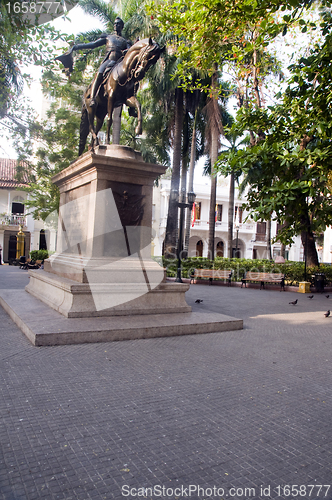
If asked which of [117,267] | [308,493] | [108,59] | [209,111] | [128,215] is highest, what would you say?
[209,111]

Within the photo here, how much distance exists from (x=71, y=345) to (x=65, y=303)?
1499mm

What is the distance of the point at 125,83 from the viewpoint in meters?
8.05

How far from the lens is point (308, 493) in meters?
2.50

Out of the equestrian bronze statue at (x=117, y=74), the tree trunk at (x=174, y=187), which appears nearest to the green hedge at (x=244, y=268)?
the tree trunk at (x=174, y=187)

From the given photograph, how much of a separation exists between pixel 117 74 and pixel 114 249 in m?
3.85

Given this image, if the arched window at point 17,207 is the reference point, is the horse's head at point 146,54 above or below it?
below

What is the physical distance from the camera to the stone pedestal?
23.2ft

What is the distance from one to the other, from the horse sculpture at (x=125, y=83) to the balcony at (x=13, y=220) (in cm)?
3156

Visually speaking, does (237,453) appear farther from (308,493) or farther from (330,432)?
(330,432)

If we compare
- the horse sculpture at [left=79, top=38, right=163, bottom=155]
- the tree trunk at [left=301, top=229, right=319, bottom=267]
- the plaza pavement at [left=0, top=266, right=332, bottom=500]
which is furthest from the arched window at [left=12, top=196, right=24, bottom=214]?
the plaza pavement at [left=0, top=266, right=332, bottom=500]

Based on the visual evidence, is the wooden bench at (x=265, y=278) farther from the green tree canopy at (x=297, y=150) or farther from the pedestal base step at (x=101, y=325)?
the pedestal base step at (x=101, y=325)

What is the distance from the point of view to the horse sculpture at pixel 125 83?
24.5 ft

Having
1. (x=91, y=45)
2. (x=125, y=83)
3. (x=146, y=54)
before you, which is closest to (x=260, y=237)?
(x=91, y=45)

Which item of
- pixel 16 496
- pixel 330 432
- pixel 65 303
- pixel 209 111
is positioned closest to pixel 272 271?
pixel 209 111
